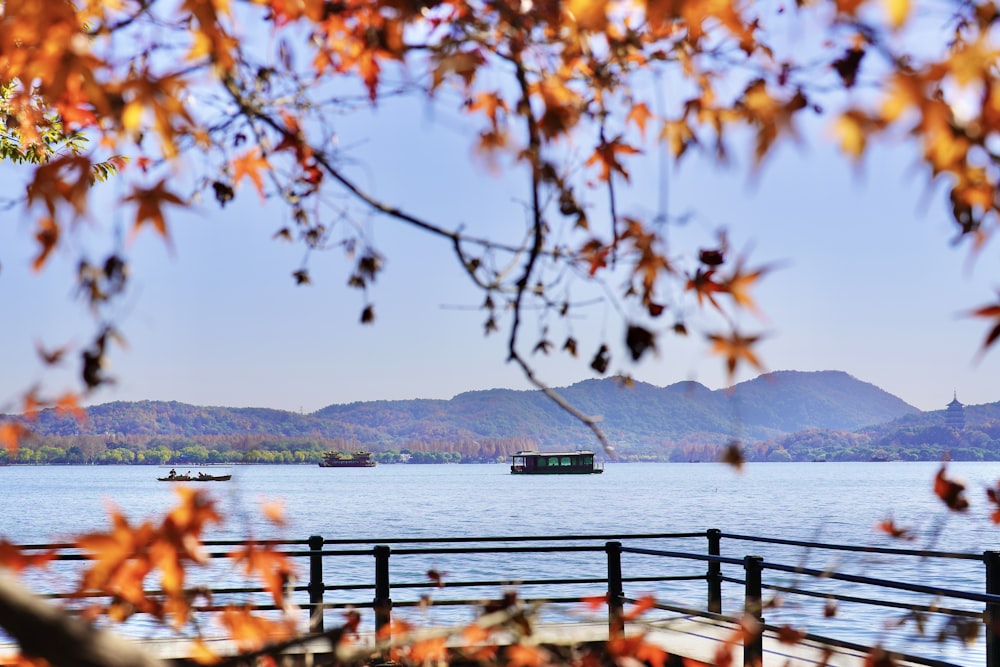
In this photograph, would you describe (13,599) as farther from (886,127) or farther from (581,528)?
(581,528)

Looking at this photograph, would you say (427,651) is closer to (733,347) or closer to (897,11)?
(733,347)

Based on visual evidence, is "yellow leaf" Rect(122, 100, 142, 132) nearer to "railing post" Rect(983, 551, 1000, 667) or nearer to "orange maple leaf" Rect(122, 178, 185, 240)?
"orange maple leaf" Rect(122, 178, 185, 240)

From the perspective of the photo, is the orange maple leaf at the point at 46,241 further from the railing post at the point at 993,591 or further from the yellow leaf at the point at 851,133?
the railing post at the point at 993,591

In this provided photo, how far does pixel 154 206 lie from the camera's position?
216cm

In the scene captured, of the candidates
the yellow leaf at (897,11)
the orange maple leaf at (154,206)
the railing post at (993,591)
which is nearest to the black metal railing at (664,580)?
the railing post at (993,591)

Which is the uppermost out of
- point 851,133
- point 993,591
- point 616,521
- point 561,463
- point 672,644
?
point 851,133

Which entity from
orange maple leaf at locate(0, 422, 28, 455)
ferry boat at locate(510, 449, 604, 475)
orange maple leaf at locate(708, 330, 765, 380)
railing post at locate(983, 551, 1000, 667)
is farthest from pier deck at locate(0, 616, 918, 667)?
ferry boat at locate(510, 449, 604, 475)

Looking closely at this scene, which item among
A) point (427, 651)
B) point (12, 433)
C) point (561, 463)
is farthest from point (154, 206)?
point (561, 463)

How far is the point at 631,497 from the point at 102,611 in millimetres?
90967

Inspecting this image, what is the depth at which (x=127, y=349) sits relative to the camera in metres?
2.47

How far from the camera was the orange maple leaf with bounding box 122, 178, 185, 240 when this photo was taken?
84.6 inches

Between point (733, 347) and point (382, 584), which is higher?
point (733, 347)

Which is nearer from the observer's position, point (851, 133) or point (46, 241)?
point (851, 133)

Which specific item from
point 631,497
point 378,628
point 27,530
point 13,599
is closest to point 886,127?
point 13,599
